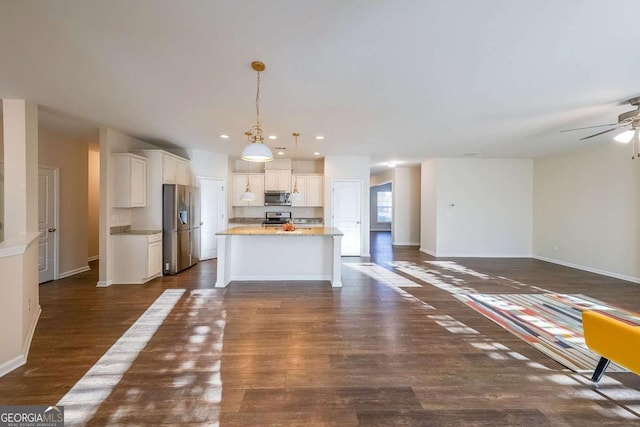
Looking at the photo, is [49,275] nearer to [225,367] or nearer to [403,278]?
[225,367]

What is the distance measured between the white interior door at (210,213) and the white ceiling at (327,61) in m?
2.47

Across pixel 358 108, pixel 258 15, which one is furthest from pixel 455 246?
pixel 258 15

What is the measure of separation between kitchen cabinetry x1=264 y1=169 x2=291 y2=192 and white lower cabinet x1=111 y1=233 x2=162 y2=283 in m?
3.30

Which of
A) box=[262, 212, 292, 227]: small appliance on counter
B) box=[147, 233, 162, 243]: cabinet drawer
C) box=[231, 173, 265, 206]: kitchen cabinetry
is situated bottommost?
box=[147, 233, 162, 243]: cabinet drawer

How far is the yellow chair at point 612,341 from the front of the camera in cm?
184

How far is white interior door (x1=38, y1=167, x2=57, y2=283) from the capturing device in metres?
4.79

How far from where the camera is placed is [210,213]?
6.76m

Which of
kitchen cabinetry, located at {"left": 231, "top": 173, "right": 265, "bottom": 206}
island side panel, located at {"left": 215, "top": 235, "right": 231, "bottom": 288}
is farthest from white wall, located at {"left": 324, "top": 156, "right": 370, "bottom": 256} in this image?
island side panel, located at {"left": 215, "top": 235, "right": 231, "bottom": 288}

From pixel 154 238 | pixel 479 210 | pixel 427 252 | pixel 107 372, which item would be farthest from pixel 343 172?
pixel 107 372

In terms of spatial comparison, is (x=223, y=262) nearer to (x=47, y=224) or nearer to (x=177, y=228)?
(x=177, y=228)

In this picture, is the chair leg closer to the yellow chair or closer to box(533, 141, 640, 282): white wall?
the yellow chair

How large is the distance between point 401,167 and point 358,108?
244 inches

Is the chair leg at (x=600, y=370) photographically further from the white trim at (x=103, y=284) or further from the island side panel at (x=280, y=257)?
the white trim at (x=103, y=284)

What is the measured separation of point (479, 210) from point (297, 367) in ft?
22.9
